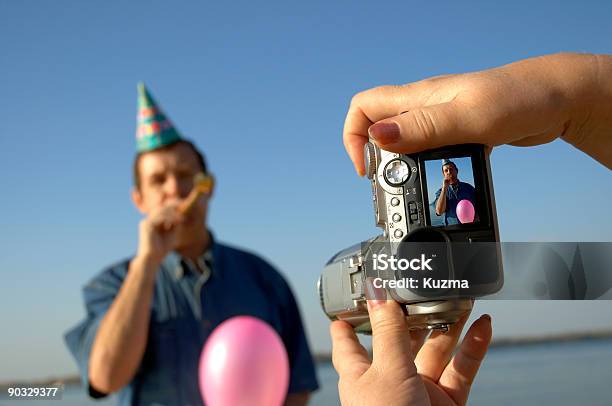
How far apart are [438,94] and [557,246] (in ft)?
0.82

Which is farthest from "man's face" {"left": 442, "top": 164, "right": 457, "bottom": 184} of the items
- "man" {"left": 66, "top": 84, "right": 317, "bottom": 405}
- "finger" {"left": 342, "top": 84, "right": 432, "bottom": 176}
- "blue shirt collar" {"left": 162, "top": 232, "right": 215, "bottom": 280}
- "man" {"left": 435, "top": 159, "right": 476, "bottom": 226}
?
"blue shirt collar" {"left": 162, "top": 232, "right": 215, "bottom": 280}

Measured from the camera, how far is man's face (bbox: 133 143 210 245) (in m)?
2.58

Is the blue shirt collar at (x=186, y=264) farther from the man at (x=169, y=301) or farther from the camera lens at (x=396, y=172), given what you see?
the camera lens at (x=396, y=172)

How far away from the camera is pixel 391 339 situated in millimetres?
786

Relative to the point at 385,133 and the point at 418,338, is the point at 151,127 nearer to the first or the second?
the point at 418,338

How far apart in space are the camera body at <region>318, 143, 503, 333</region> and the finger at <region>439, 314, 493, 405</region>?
3.8 inches

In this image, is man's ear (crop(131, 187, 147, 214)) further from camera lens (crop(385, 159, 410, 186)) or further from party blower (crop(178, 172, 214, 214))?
camera lens (crop(385, 159, 410, 186))

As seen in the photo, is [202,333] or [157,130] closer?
[202,333]

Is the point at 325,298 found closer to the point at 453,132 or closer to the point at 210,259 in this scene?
the point at 453,132

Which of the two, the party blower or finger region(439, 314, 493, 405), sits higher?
the party blower

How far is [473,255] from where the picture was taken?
0.81 meters

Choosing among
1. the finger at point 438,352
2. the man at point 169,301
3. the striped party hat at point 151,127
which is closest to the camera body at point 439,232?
the finger at point 438,352

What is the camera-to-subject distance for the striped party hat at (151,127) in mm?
2799

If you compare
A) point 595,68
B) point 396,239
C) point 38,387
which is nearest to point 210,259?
point 38,387
